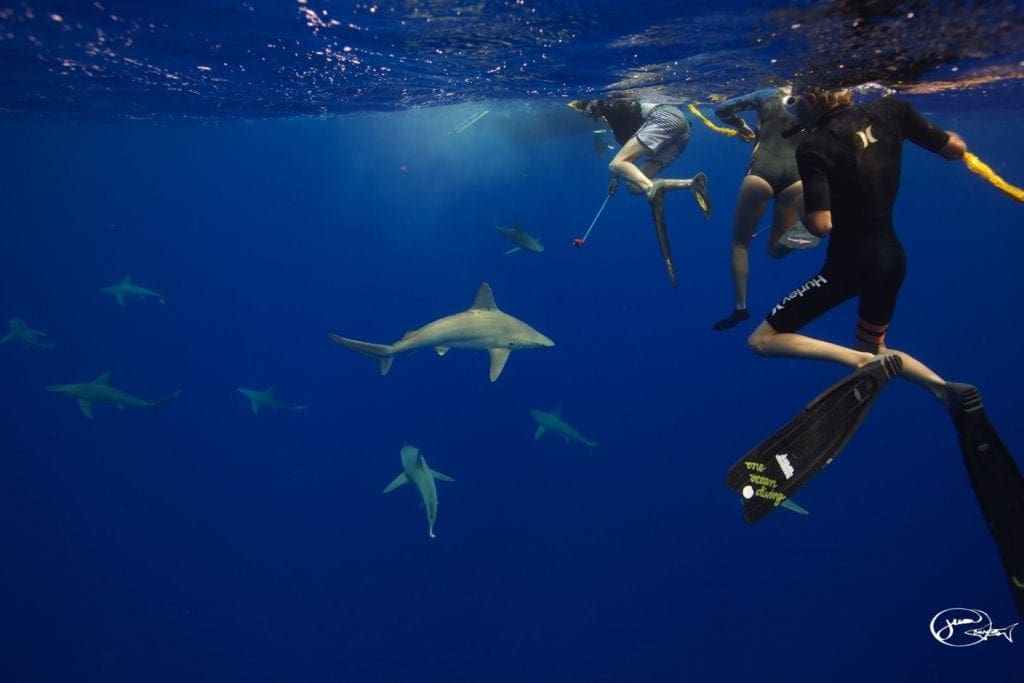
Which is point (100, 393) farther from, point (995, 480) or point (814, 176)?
point (995, 480)

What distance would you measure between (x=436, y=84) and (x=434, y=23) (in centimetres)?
537

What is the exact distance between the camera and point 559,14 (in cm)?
768

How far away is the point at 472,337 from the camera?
947cm

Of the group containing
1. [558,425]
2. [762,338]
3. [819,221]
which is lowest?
[558,425]

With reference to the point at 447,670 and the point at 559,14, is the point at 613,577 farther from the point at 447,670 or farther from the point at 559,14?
the point at 559,14

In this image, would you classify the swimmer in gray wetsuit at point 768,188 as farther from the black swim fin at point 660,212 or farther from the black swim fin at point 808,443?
the black swim fin at point 808,443

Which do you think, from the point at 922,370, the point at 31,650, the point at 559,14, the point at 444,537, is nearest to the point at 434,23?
the point at 559,14

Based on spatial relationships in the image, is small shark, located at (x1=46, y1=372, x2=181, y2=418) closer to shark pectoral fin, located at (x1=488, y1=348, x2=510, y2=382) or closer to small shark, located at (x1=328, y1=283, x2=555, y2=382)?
small shark, located at (x1=328, y1=283, x2=555, y2=382)

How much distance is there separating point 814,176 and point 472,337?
5955 millimetres

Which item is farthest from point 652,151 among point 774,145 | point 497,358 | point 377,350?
point 377,350

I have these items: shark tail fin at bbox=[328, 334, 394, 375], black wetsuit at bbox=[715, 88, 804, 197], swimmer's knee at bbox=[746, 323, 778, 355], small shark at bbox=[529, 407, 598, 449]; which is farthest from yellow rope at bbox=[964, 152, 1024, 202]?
small shark at bbox=[529, 407, 598, 449]

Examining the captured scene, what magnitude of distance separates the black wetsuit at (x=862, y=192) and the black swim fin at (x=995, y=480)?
91 cm

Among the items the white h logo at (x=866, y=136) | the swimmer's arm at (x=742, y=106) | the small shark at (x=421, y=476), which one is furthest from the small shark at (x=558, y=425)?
the white h logo at (x=866, y=136)

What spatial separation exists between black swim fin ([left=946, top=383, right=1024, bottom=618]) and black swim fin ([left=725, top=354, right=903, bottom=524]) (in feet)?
1.93
